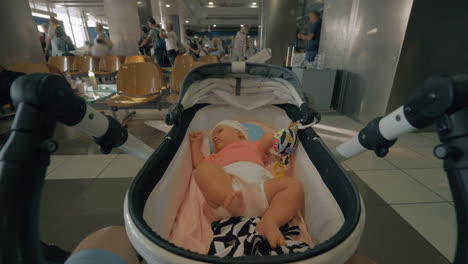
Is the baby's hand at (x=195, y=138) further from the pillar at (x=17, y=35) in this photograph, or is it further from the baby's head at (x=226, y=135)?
the pillar at (x=17, y=35)

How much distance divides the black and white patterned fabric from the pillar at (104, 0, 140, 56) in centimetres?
628

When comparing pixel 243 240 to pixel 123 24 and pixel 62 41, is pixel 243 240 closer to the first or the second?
pixel 62 41

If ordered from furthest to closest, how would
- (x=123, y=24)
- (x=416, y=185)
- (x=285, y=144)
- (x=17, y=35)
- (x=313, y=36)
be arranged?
(x=123, y=24)
(x=313, y=36)
(x=17, y=35)
(x=416, y=185)
(x=285, y=144)

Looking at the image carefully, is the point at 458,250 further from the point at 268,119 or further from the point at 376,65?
Answer: the point at 376,65

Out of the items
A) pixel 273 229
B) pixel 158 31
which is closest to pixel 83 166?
pixel 273 229

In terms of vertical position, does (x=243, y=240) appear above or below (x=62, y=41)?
below

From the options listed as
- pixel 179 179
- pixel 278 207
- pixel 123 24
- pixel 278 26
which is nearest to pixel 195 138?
pixel 179 179

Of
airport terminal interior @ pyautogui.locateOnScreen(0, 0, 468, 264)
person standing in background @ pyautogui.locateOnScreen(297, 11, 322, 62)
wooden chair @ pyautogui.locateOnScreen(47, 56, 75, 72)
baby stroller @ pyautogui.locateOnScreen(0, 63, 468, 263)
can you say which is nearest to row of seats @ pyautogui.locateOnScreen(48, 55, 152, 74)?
wooden chair @ pyautogui.locateOnScreen(47, 56, 75, 72)

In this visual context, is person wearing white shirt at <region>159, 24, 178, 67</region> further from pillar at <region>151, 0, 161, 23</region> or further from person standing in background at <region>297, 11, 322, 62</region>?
pillar at <region>151, 0, 161, 23</region>

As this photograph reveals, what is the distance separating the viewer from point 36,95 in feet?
1.35

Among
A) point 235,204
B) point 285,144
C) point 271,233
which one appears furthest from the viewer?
point 285,144

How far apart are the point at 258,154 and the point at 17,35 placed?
418 centimetres

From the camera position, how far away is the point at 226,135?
128 centimetres

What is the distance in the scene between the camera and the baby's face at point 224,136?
4.20 ft
